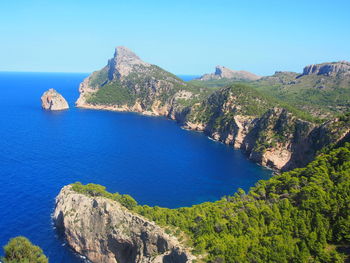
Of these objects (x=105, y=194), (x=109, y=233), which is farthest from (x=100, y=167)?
(x=109, y=233)

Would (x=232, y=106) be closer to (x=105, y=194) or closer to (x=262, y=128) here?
(x=262, y=128)

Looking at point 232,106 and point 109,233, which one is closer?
point 109,233

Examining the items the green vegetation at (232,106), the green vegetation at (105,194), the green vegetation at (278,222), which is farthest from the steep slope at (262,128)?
the green vegetation at (105,194)

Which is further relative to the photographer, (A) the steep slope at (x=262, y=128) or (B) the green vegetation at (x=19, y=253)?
(A) the steep slope at (x=262, y=128)

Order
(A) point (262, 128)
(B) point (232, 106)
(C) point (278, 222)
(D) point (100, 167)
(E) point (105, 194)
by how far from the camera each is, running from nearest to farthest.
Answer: (C) point (278, 222)
(E) point (105, 194)
(D) point (100, 167)
(A) point (262, 128)
(B) point (232, 106)

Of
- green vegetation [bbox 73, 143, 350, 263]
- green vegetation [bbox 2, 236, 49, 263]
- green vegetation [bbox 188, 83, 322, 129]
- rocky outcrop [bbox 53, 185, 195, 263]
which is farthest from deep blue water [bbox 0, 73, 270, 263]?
green vegetation [bbox 73, 143, 350, 263]

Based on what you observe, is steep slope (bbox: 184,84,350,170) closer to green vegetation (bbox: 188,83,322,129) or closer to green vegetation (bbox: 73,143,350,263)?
green vegetation (bbox: 188,83,322,129)

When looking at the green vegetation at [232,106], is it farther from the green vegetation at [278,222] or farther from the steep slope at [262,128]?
the green vegetation at [278,222]
